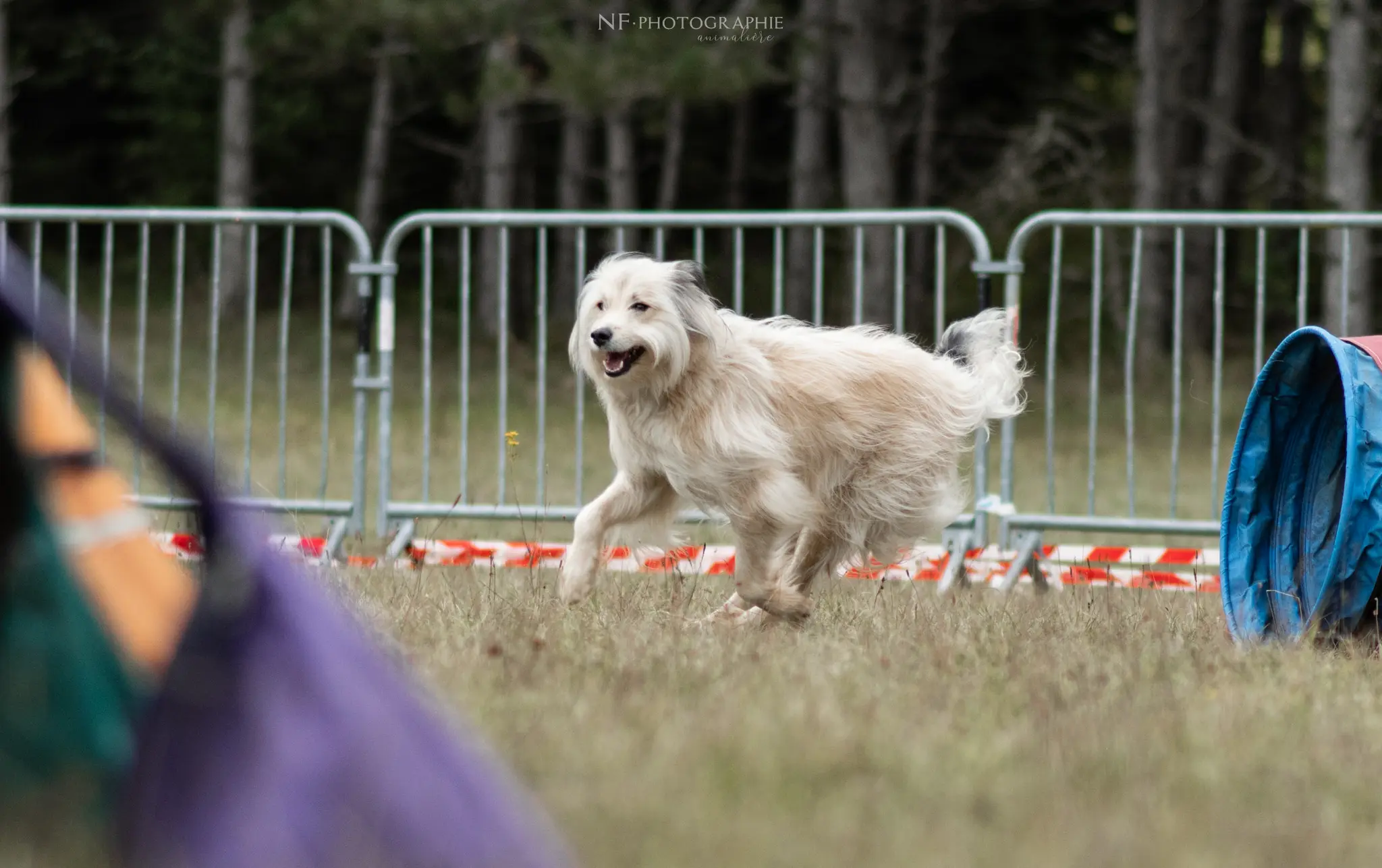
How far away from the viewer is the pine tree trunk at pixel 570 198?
2419 cm

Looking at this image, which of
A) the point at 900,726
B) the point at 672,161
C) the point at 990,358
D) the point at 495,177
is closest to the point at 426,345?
the point at 990,358

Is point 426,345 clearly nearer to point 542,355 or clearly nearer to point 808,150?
point 542,355

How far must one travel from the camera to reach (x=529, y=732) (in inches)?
134

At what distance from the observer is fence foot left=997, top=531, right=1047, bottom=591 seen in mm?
7457

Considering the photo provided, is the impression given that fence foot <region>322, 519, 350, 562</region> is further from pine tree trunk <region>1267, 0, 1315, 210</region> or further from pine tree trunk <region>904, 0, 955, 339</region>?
pine tree trunk <region>1267, 0, 1315, 210</region>

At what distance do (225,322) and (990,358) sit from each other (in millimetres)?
19488

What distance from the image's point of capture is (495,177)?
75.7ft

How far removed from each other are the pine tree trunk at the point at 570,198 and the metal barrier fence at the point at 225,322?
3202 mm

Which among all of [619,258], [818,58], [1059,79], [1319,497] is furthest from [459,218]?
[1059,79]

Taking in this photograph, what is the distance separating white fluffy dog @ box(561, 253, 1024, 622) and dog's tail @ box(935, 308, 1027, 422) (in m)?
0.01

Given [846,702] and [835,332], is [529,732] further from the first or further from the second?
[835,332]

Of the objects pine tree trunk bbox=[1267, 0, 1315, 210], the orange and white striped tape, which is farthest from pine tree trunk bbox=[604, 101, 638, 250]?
the orange and white striped tape

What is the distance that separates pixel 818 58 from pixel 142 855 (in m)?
19.2

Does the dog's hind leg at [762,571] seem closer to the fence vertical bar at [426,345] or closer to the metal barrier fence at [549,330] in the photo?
the metal barrier fence at [549,330]
